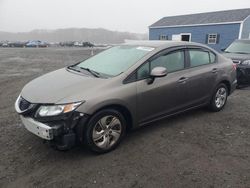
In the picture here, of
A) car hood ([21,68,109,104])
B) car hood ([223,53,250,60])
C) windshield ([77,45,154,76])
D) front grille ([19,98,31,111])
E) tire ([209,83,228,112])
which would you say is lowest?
tire ([209,83,228,112])

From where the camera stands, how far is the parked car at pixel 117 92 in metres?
3.30

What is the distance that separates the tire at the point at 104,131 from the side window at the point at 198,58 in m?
1.99

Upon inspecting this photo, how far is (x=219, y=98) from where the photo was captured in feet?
18.0

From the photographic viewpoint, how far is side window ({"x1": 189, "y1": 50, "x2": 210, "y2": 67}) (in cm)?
479

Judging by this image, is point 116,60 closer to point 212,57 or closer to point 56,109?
point 56,109

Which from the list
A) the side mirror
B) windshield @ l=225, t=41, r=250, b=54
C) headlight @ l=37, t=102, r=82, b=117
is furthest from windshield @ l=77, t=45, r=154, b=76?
windshield @ l=225, t=41, r=250, b=54

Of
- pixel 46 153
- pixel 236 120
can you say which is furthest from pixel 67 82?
pixel 236 120

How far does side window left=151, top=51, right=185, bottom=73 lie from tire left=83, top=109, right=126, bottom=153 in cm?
113

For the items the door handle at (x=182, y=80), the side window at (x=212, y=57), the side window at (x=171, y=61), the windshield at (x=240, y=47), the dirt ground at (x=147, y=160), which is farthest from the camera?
the windshield at (x=240, y=47)

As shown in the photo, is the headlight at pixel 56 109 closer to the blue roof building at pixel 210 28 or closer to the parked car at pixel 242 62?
the parked car at pixel 242 62

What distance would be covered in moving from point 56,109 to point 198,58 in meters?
3.10

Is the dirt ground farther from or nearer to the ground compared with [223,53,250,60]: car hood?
nearer to the ground

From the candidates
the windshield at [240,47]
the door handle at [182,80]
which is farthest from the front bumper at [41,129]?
the windshield at [240,47]

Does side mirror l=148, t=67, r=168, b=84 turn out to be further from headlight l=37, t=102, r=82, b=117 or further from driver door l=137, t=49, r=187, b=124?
headlight l=37, t=102, r=82, b=117
